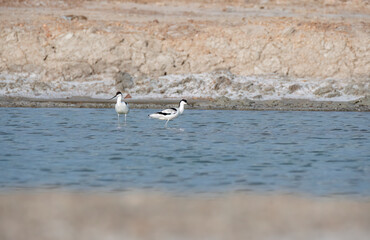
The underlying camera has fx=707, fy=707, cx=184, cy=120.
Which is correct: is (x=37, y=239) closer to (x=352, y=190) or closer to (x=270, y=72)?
(x=352, y=190)

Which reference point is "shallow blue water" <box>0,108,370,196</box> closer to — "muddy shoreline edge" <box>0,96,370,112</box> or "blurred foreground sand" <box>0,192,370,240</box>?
"blurred foreground sand" <box>0,192,370,240</box>

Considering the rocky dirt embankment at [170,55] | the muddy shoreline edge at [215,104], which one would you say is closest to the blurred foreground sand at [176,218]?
the muddy shoreline edge at [215,104]

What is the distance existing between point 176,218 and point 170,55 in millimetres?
24913

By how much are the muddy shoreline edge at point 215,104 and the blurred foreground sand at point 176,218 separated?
60.6ft

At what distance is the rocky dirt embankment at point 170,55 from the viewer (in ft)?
102

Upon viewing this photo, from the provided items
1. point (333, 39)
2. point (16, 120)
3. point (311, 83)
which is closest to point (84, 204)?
point (16, 120)

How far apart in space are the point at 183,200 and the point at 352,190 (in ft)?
10.2

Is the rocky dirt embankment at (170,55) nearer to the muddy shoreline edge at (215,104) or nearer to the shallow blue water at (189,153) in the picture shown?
the muddy shoreline edge at (215,104)

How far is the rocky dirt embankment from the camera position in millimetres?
31188

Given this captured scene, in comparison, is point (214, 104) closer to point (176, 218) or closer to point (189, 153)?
point (189, 153)

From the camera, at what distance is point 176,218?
8156mm

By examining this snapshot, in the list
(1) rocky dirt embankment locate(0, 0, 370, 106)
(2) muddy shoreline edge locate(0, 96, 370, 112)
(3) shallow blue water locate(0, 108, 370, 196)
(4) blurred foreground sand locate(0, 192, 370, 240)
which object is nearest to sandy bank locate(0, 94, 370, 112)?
(2) muddy shoreline edge locate(0, 96, 370, 112)

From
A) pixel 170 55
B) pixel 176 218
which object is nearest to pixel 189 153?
pixel 176 218

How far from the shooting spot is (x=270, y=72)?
32.2m
